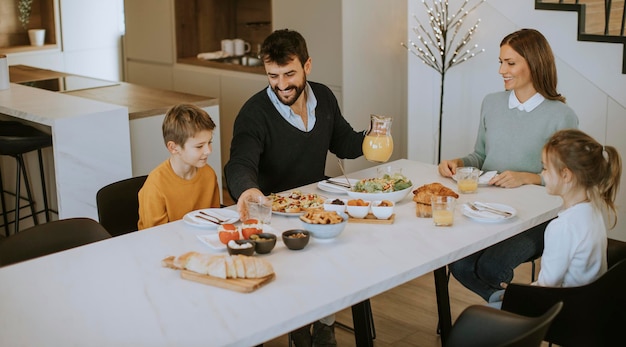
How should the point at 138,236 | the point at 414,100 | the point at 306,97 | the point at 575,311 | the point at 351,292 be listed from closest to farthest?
1. the point at 351,292
2. the point at 575,311
3. the point at 138,236
4. the point at 306,97
5. the point at 414,100

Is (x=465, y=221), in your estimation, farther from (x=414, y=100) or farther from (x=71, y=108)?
(x=414, y=100)

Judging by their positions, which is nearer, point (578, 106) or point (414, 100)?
point (578, 106)

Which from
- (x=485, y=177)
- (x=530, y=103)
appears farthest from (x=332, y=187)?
(x=530, y=103)

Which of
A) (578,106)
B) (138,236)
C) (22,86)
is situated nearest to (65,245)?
(138,236)

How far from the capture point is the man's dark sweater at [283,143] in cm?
315

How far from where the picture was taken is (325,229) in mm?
2455

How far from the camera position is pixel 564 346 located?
244 cm

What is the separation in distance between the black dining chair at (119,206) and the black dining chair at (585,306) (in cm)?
143

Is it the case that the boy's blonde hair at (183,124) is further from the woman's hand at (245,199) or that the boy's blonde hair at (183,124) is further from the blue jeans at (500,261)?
the blue jeans at (500,261)

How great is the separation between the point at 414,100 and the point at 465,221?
91.5 inches

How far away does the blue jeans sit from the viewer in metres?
3.05

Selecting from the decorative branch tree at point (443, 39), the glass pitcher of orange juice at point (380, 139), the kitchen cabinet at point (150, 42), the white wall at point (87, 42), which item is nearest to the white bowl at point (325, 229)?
the glass pitcher of orange juice at point (380, 139)

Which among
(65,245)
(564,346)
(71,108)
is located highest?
(71,108)

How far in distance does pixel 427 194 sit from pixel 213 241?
0.75m
